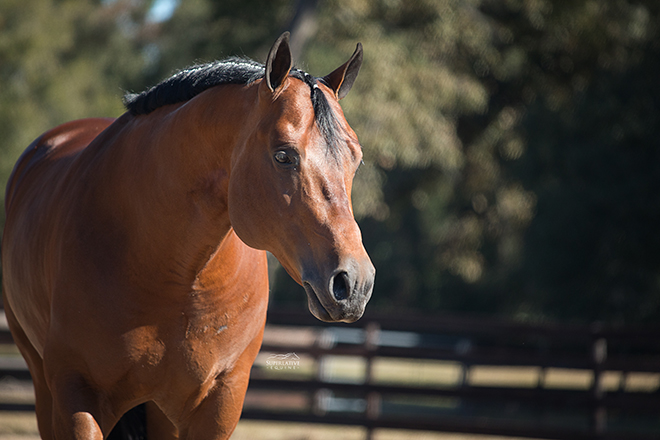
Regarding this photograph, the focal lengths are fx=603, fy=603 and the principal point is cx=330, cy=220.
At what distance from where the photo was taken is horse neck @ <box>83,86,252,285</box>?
6.24 ft

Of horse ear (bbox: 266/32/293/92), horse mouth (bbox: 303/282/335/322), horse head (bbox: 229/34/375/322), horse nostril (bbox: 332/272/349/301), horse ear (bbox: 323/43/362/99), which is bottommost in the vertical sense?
horse mouth (bbox: 303/282/335/322)

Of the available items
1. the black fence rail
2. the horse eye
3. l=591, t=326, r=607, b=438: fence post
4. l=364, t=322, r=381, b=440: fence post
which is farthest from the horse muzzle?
l=591, t=326, r=607, b=438: fence post

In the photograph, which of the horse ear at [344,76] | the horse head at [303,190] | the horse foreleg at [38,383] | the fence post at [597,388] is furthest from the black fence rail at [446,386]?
the horse head at [303,190]

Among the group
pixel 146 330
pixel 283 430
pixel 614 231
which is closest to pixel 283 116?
pixel 146 330

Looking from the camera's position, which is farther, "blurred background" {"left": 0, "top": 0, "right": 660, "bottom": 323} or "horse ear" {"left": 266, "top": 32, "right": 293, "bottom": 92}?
"blurred background" {"left": 0, "top": 0, "right": 660, "bottom": 323}

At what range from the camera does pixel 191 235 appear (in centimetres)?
195

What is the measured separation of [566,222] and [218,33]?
24.1 feet

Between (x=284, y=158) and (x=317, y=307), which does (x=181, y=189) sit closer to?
(x=284, y=158)

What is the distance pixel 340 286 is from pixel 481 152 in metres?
12.0

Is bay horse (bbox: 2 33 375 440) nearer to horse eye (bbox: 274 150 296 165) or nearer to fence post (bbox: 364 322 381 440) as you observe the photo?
horse eye (bbox: 274 150 296 165)

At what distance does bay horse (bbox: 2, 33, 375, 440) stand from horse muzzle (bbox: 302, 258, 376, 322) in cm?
1

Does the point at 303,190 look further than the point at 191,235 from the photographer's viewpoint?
No

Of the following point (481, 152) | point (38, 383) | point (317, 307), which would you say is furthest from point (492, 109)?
point (317, 307)

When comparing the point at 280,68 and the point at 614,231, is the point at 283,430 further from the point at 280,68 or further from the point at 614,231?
the point at 614,231
